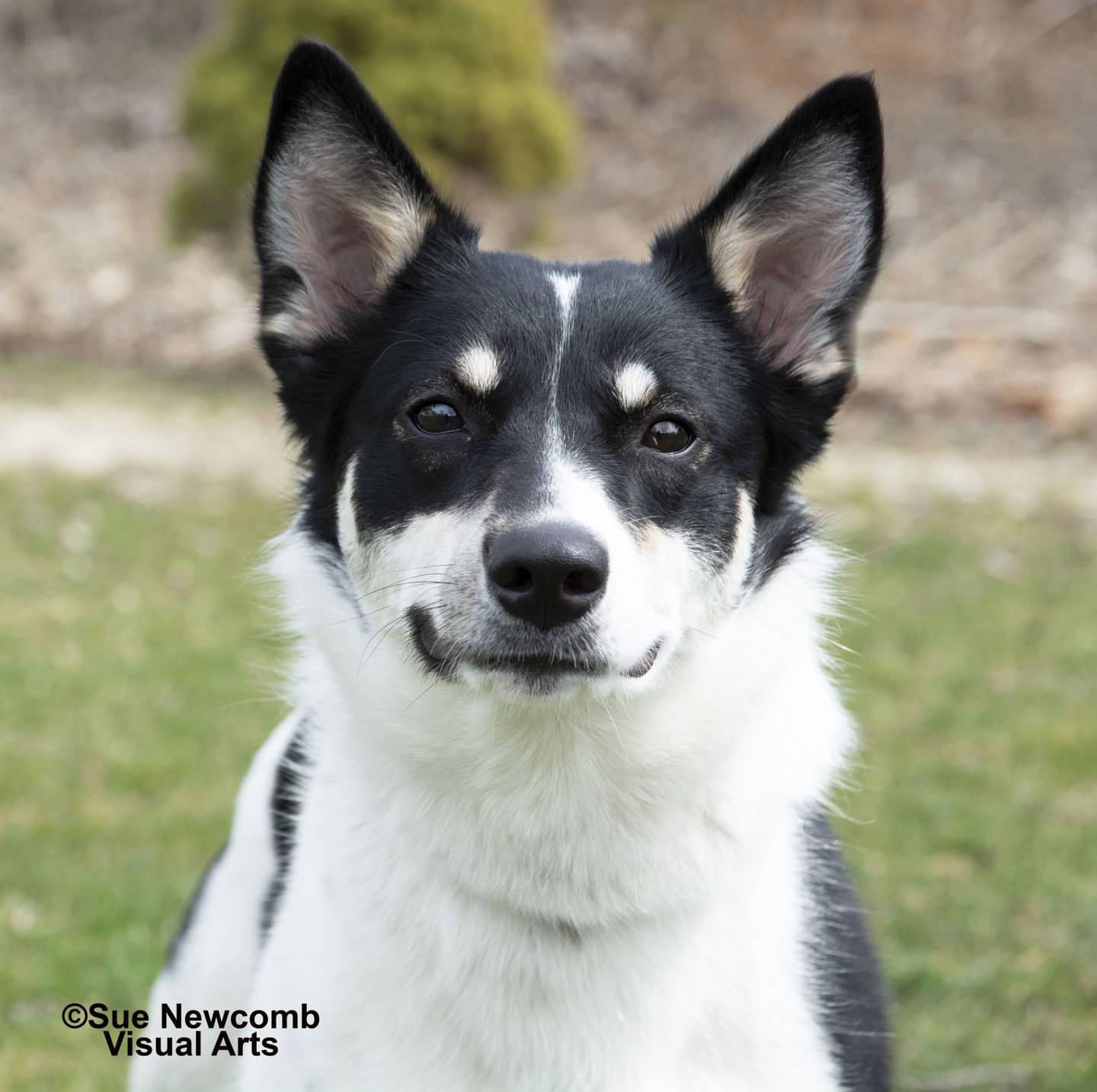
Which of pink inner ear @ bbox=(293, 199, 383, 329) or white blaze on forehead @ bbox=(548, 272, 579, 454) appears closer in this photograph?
white blaze on forehead @ bbox=(548, 272, 579, 454)

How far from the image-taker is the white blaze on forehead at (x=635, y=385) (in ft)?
9.07

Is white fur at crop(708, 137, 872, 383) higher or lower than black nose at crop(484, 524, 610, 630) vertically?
higher

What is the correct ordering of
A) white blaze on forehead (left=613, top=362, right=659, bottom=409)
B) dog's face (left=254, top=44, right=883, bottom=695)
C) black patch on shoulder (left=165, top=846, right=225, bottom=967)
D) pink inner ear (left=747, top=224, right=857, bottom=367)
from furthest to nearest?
black patch on shoulder (left=165, top=846, right=225, bottom=967) < pink inner ear (left=747, top=224, right=857, bottom=367) < white blaze on forehead (left=613, top=362, right=659, bottom=409) < dog's face (left=254, top=44, right=883, bottom=695)

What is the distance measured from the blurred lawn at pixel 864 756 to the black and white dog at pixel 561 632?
54cm

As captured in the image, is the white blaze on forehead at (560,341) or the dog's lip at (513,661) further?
the white blaze on forehead at (560,341)

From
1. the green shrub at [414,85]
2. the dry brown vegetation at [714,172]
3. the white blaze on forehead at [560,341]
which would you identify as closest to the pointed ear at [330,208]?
the white blaze on forehead at [560,341]

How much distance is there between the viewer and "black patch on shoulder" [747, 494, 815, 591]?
2963mm

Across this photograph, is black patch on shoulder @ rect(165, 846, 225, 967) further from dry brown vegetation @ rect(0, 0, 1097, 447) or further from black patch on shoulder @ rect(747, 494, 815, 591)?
dry brown vegetation @ rect(0, 0, 1097, 447)

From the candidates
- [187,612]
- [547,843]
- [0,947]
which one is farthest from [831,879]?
[187,612]

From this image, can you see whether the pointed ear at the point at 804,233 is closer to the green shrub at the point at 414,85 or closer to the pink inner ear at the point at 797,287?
the pink inner ear at the point at 797,287

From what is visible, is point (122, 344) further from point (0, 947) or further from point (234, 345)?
point (0, 947)

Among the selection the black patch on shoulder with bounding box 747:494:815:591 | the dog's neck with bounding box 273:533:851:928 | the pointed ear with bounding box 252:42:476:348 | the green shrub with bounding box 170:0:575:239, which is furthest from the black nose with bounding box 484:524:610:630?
the green shrub with bounding box 170:0:575:239

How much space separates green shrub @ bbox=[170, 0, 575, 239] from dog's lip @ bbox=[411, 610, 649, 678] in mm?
9495

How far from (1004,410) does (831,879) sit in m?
8.62
